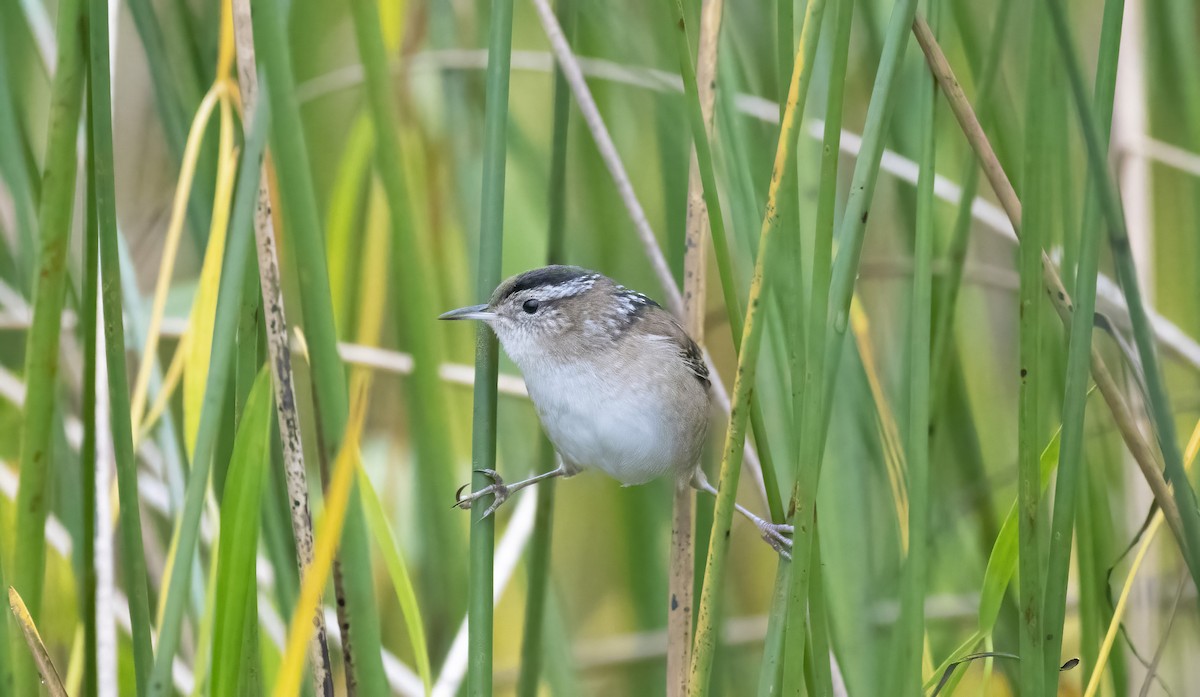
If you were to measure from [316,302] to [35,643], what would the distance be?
0.59m

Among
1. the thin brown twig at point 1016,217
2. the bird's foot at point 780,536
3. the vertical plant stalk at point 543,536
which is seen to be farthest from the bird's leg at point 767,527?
the thin brown twig at point 1016,217

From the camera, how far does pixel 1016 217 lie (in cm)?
134

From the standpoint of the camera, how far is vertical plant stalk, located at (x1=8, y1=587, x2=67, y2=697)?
1275 millimetres

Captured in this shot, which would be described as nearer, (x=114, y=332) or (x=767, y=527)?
(x=114, y=332)

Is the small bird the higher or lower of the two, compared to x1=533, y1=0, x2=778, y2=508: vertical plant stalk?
lower

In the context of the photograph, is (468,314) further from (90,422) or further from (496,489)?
(90,422)

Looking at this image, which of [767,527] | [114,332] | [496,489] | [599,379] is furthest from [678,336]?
[114,332]

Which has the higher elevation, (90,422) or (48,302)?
(48,302)

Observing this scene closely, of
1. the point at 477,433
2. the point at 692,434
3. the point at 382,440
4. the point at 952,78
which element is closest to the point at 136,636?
the point at 477,433

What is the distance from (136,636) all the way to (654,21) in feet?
5.09

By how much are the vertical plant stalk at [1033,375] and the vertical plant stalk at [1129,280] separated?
0.06 m

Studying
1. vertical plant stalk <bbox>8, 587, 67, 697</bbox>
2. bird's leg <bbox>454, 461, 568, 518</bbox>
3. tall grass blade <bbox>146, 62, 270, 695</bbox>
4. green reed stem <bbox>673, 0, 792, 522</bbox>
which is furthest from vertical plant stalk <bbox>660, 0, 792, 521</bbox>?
vertical plant stalk <bbox>8, 587, 67, 697</bbox>

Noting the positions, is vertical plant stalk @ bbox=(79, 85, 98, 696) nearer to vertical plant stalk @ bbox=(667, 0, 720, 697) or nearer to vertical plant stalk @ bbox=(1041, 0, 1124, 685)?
vertical plant stalk @ bbox=(667, 0, 720, 697)

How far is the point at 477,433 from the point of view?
→ 1.38m
